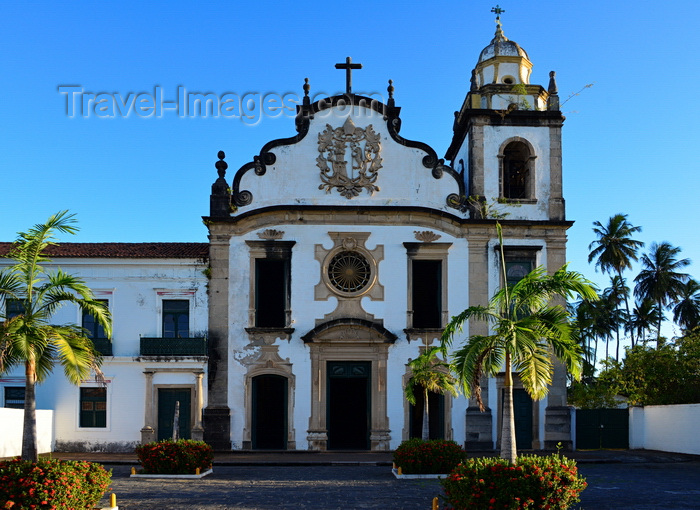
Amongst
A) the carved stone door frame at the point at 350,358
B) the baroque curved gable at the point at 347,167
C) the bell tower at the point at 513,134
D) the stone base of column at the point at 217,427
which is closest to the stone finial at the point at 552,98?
the bell tower at the point at 513,134

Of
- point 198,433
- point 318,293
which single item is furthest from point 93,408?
point 318,293

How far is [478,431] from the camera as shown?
25656 millimetres

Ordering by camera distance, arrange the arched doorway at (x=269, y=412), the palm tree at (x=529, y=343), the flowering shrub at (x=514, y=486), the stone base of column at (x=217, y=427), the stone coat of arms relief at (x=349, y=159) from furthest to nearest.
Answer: the stone coat of arms relief at (x=349, y=159)
the arched doorway at (x=269, y=412)
the stone base of column at (x=217, y=427)
the palm tree at (x=529, y=343)
the flowering shrub at (x=514, y=486)

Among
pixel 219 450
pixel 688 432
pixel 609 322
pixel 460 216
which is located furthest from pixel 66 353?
pixel 609 322

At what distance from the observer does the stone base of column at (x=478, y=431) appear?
25516mm

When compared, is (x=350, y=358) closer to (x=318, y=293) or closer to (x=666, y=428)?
(x=318, y=293)

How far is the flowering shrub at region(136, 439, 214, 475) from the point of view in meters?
19.0

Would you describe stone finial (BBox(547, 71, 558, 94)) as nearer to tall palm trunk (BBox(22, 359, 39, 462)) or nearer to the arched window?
the arched window

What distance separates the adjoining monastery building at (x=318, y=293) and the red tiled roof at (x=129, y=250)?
4.1 inches

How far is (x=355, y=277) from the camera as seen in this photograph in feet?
86.8

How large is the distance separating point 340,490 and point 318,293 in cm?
1031

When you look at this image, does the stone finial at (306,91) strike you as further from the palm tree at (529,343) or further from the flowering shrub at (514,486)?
the flowering shrub at (514,486)

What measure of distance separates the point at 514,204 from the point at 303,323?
27.9ft

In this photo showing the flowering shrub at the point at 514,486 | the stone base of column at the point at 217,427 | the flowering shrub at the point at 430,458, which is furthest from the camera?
the stone base of column at the point at 217,427
